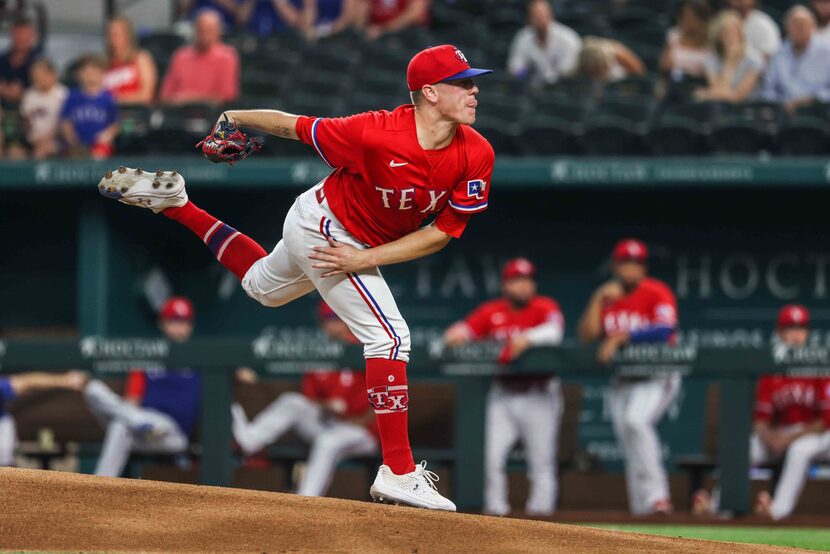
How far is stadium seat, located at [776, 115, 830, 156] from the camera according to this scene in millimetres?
10148

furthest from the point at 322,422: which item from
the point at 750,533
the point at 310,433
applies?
the point at 750,533

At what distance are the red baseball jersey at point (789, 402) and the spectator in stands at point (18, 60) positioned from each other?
6.36 meters

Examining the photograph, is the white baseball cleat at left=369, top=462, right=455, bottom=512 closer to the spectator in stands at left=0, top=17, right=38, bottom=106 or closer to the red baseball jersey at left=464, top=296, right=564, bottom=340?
the red baseball jersey at left=464, top=296, right=564, bottom=340

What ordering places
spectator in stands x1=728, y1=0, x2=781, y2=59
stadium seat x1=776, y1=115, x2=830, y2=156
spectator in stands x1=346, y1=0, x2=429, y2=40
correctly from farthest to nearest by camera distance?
spectator in stands x1=346, y1=0, x2=429, y2=40, spectator in stands x1=728, y1=0, x2=781, y2=59, stadium seat x1=776, y1=115, x2=830, y2=156

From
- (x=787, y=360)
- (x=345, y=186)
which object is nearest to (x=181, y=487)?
(x=345, y=186)

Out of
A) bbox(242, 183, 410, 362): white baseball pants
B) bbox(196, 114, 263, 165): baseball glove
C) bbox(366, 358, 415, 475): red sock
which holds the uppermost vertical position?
bbox(196, 114, 263, 165): baseball glove

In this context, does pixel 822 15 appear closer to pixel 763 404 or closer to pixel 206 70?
pixel 763 404

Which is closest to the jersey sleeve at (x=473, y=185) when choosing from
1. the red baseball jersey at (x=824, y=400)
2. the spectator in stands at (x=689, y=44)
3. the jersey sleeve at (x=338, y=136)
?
the jersey sleeve at (x=338, y=136)

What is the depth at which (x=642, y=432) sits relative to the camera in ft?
29.2

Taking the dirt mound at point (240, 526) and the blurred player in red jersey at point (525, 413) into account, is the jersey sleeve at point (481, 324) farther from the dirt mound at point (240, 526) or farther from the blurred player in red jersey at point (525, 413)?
the dirt mound at point (240, 526)

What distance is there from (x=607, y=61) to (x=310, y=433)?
390cm

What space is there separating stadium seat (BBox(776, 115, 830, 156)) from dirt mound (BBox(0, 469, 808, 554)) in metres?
5.33

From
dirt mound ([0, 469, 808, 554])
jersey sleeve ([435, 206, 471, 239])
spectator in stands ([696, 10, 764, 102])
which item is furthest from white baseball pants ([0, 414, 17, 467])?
spectator in stands ([696, 10, 764, 102])

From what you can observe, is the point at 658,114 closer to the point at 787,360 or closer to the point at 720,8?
the point at 720,8
